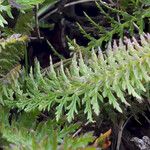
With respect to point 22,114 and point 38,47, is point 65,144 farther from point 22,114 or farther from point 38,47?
point 38,47

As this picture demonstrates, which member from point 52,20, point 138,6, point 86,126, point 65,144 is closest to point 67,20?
point 52,20

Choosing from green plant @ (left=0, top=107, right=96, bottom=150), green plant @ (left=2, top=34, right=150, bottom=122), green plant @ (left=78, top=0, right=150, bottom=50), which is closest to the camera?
green plant @ (left=0, top=107, right=96, bottom=150)

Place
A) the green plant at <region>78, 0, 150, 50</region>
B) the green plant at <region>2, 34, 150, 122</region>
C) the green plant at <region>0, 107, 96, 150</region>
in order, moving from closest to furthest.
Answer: the green plant at <region>0, 107, 96, 150</region>, the green plant at <region>2, 34, 150, 122</region>, the green plant at <region>78, 0, 150, 50</region>

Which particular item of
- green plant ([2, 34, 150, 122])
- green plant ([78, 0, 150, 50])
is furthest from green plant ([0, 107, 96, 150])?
green plant ([78, 0, 150, 50])

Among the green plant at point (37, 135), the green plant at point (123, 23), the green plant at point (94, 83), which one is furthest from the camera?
the green plant at point (123, 23)

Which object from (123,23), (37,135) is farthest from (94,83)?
(123,23)

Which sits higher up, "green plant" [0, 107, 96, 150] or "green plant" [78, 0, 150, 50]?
"green plant" [78, 0, 150, 50]

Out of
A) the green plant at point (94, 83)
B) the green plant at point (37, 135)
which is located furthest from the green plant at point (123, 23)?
the green plant at point (37, 135)

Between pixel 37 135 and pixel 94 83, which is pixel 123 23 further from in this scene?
pixel 37 135

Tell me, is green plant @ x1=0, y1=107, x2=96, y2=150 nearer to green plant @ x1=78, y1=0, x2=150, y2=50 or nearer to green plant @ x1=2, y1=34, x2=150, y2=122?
green plant @ x1=2, y1=34, x2=150, y2=122

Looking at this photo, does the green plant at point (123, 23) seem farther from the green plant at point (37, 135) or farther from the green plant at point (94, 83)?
the green plant at point (37, 135)

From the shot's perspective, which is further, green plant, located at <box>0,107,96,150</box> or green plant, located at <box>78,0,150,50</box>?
green plant, located at <box>78,0,150,50</box>
